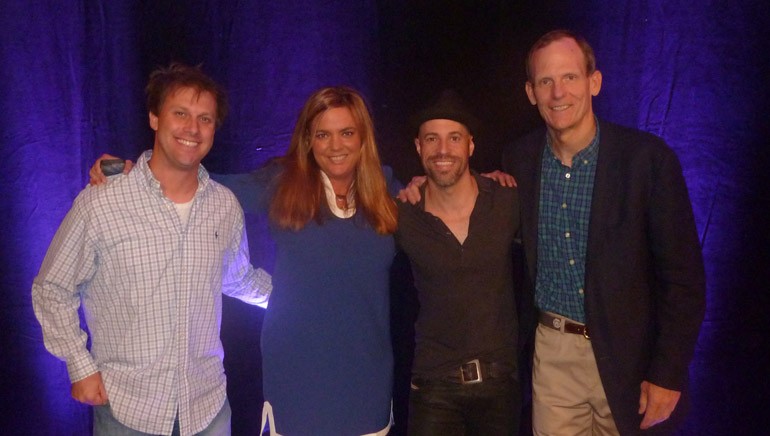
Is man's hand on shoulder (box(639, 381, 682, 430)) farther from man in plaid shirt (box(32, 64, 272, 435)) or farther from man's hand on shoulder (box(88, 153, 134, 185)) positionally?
man's hand on shoulder (box(88, 153, 134, 185))

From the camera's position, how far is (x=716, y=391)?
291cm

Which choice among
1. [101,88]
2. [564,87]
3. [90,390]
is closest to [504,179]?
[564,87]

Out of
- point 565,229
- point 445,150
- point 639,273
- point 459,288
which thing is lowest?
point 459,288

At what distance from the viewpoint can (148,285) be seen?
6.45 feet

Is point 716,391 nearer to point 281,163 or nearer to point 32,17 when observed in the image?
point 281,163

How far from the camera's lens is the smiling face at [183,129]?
2029 mm

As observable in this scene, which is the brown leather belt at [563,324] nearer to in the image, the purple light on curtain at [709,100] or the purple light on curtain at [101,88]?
the purple light on curtain at [709,100]

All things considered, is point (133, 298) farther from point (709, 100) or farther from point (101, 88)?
point (709, 100)

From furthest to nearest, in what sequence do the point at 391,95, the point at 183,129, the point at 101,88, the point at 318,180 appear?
the point at 391,95 < the point at 101,88 < the point at 318,180 < the point at 183,129

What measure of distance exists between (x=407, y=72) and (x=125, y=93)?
1349 mm

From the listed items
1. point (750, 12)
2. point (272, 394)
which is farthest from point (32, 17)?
point (750, 12)

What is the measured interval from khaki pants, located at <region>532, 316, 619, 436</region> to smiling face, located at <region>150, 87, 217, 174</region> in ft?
4.81

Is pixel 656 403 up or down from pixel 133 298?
down

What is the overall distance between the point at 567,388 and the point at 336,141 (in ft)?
4.28
